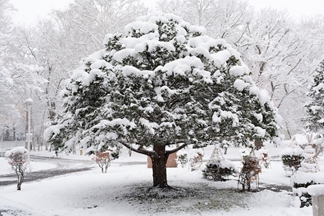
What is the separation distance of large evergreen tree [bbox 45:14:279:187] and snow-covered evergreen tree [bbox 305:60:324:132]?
10378 mm

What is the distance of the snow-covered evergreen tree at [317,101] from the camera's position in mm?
18048

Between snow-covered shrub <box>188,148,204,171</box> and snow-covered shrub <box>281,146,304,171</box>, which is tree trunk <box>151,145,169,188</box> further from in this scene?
snow-covered shrub <box>281,146,304,171</box>

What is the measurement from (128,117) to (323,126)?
16.1 m

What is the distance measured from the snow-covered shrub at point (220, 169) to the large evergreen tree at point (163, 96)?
3684mm

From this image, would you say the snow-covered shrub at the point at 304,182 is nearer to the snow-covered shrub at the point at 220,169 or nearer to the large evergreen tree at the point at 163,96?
the large evergreen tree at the point at 163,96

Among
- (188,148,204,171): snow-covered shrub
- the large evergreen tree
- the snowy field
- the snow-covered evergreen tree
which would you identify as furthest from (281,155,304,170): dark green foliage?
the large evergreen tree

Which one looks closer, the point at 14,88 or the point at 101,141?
the point at 101,141

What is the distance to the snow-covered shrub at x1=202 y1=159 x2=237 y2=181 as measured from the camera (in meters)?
12.7

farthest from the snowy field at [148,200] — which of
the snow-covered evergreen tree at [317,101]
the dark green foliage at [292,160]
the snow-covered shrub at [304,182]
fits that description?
the snow-covered evergreen tree at [317,101]

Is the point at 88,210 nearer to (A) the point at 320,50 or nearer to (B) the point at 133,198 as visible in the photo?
(B) the point at 133,198

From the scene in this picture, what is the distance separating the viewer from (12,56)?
21891mm

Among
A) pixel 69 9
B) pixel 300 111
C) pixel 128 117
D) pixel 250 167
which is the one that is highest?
pixel 69 9

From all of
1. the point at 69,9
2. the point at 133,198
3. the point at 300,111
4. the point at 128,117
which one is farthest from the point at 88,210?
the point at 300,111

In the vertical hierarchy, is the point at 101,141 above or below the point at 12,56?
below
